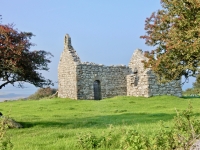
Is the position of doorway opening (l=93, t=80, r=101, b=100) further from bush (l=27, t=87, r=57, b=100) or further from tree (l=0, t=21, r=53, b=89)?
tree (l=0, t=21, r=53, b=89)

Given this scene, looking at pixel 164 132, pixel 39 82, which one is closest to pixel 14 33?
pixel 39 82

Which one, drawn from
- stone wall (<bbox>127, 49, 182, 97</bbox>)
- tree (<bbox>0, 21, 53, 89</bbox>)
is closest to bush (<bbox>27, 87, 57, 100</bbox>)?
stone wall (<bbox>127, 49, 182, 97</bbox>)

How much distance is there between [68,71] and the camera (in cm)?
3403

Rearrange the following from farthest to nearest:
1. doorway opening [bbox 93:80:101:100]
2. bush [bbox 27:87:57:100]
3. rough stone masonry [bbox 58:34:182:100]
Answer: bush [bbox 27:87:57:100], doorway opening [bbox 93:80:101:100], rough stone masonry [bbox 58:34:182:100]

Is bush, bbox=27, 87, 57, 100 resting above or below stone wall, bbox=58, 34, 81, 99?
below

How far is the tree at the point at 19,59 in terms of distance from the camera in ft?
47.4

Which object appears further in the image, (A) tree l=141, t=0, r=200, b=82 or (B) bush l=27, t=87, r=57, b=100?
(B) bush l=27, t=87, r=57, b=100

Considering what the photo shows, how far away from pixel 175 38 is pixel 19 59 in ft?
23.7

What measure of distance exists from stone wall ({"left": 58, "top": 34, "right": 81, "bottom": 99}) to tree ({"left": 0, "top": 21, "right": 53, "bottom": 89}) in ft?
54.0

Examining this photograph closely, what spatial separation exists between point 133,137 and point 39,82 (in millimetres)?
10635

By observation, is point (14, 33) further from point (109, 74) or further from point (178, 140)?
point (109, 74)

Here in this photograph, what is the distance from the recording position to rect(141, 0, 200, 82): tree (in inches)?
454

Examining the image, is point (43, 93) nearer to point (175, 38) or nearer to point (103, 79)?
point (103, 79)

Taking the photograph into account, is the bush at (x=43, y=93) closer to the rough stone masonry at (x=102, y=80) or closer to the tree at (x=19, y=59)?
the rough stone masonry at (x=102, y=80)
